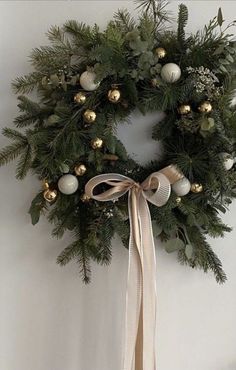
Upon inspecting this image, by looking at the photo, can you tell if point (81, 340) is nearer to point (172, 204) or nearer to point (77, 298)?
point (77, 298)

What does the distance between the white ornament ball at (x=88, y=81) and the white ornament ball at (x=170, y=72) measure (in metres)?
0.14

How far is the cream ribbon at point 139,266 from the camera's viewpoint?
0.91m

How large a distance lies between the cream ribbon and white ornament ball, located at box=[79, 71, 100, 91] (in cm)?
18

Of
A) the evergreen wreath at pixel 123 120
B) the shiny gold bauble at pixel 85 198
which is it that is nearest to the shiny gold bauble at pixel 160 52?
the evergreen wreath at pixel 123 120

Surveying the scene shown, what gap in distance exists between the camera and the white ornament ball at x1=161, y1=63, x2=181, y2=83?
0.91 meters

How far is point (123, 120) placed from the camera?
968 mm

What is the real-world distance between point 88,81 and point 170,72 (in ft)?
0.54

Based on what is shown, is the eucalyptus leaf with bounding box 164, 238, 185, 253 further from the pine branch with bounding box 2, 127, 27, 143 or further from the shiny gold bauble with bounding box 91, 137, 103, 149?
the pine branch with bounding box 2, 127, 27, 143

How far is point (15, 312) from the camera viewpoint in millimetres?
1025

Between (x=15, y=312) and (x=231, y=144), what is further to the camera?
(x=15, y=312)

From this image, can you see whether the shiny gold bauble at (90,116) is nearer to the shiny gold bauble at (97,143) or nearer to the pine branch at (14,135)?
the shiny gold bauble at (97,143)

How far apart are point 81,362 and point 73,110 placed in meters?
0.56

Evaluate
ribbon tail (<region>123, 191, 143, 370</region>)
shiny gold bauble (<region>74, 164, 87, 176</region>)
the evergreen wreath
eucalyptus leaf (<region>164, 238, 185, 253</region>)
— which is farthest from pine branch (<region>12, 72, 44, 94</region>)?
eucalyptus leaf (<region>164, 238, 185, 253</region>)

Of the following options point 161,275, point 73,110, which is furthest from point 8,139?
point 161,275
